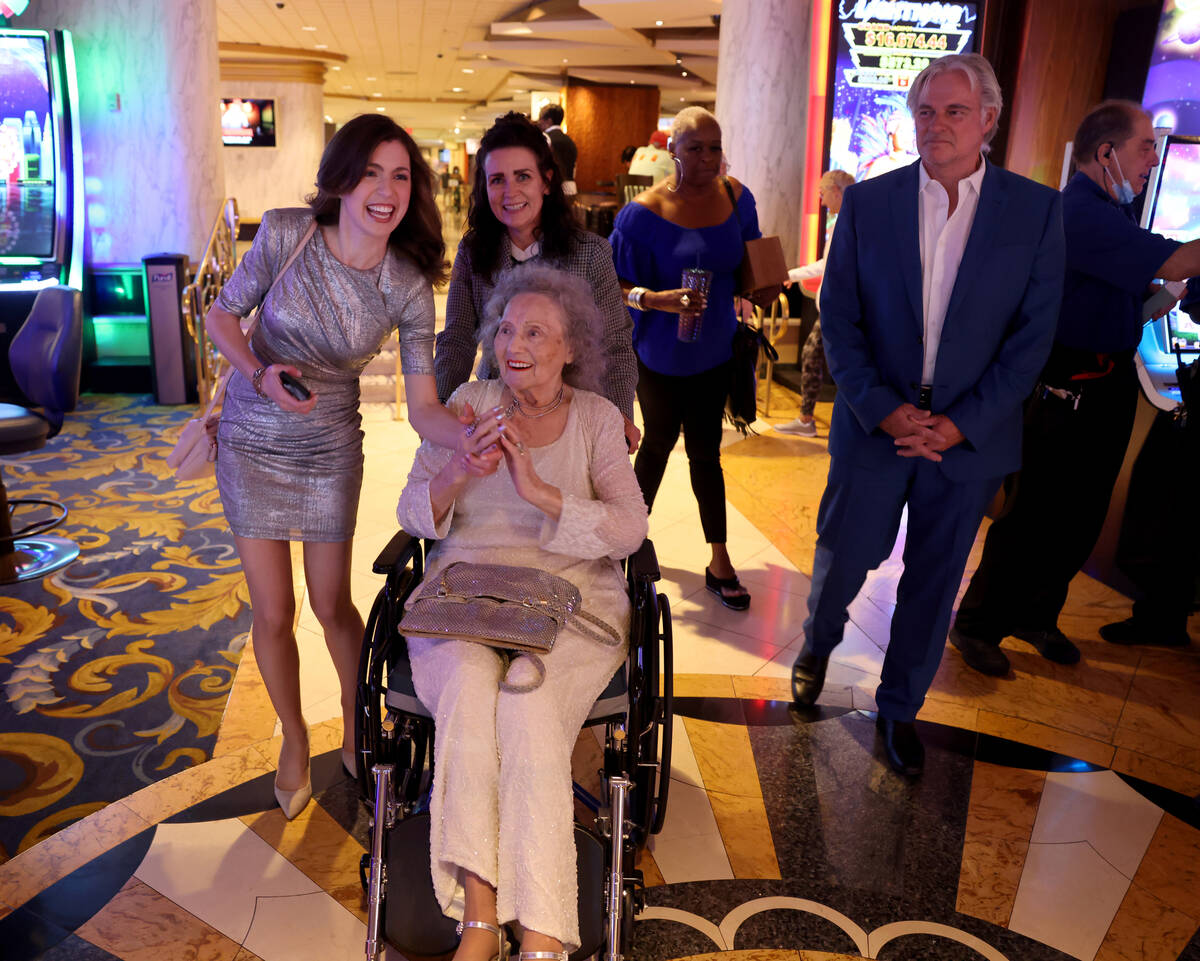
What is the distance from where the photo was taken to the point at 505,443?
6.10ft

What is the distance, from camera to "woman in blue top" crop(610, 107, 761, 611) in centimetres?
312

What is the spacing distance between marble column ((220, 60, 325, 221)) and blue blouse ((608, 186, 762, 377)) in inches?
598

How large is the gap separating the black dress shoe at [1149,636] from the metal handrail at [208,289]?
5.22 meters

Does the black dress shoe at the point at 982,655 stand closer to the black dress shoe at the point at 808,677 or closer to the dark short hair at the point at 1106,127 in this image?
the black dress shoe at the point at 808,677

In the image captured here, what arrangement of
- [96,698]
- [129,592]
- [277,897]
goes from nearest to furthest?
[277,897], [96,698], [129,592]

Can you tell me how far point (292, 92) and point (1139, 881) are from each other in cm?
1814

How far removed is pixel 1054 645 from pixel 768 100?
4953mm

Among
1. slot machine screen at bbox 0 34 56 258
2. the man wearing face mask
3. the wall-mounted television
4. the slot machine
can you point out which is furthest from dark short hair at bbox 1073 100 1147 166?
the wall-mounted television

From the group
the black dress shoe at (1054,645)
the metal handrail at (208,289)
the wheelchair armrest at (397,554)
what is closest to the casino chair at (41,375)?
the wheelchair armrest at (397,554)

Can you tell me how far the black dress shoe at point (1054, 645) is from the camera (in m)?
3.21

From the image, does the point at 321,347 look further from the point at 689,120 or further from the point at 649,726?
the point at 689,120

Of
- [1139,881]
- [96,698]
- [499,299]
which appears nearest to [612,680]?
[499,299]

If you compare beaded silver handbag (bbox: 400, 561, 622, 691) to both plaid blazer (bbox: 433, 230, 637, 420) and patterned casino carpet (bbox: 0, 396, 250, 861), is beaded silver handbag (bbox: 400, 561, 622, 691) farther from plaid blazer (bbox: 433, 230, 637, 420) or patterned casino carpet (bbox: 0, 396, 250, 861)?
patterned casino carpet (bbox: 0, 396, 250, 861)

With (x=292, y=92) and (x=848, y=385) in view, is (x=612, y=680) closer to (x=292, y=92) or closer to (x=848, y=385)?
(x=848, y=385)
